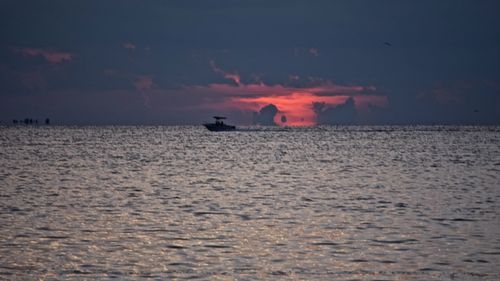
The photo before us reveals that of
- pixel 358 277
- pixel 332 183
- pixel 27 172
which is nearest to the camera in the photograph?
pixel 358 277

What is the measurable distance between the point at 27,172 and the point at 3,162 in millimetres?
18308

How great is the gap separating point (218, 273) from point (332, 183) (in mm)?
38106

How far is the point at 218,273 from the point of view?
2417cm

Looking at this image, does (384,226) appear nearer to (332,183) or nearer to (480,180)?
(332,183)

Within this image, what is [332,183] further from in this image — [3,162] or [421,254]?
[3,162]

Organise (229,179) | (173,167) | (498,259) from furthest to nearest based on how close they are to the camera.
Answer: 1. (173,167)
2. (229,179)
3. (498,259)

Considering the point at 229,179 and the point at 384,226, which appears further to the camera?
the point at 229,179

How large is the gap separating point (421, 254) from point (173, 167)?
5923 centimetres

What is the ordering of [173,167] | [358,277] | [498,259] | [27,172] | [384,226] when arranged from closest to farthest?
[358,277], [498,259], [384,226], [27,172], [173,167]

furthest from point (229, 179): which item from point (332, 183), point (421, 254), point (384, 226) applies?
point (421, 254)

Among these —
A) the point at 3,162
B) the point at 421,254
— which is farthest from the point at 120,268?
the point at 3,162

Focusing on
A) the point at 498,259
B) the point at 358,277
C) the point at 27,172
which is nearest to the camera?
the point at 358,277

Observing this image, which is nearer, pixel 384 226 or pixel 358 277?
pixel 358 277

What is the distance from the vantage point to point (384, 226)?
3512 cm
